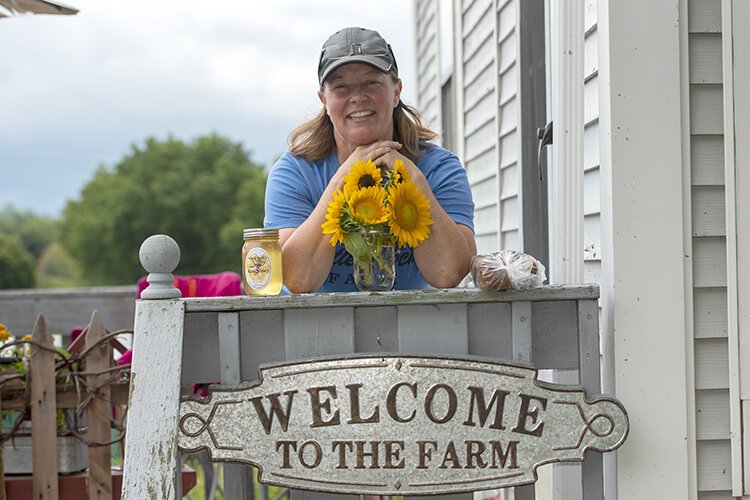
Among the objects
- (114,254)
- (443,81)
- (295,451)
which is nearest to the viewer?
(295,451)

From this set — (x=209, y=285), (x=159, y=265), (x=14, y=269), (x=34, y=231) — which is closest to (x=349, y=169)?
(x=159, y=265)

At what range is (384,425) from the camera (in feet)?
6.35

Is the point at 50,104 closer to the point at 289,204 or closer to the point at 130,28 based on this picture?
the point at 130,28

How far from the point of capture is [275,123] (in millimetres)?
88750

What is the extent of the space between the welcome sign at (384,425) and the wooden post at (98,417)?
111 centimetres

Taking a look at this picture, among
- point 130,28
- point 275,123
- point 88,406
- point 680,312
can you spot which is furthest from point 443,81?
point 275,123

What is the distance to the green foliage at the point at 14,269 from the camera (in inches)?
1148

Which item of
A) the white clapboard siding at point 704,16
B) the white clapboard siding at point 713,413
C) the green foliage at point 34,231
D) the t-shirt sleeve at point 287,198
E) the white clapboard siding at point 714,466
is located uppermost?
the green foliage at point 34,231

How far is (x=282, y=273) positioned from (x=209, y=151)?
2050 inches

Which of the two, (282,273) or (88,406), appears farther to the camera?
(88,406)

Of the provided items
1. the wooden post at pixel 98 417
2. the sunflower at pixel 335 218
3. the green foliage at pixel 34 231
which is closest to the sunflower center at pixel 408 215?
the sunflower at pixel 335 218

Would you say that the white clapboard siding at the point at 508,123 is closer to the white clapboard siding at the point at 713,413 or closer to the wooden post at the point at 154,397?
the white clapboard siding at the point at 713,413

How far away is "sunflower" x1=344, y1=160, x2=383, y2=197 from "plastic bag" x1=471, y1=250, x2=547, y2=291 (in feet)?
0.99

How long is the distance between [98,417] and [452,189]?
4.76ft
